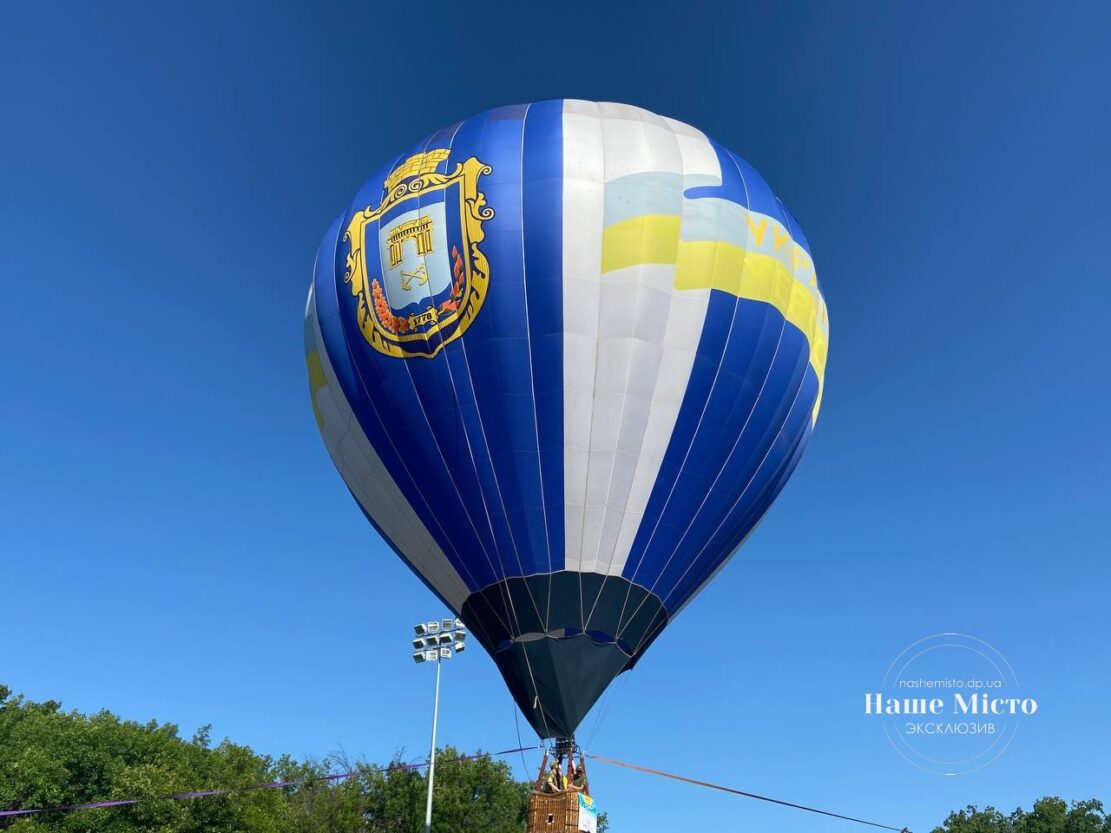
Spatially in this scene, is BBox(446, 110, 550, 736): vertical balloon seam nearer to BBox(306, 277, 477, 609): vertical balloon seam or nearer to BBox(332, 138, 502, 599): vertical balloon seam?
BBox(332, 138, 502, 599): vertical balloon seam

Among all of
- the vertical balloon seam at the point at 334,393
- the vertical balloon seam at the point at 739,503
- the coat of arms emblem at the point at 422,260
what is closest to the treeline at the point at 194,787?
the vertical balloon seam at the point at 334,393

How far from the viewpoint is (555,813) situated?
1452 cm

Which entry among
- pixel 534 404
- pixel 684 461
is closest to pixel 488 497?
pixel 534 404

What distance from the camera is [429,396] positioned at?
657 inches

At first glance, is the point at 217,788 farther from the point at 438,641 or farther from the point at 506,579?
the point at 506,579

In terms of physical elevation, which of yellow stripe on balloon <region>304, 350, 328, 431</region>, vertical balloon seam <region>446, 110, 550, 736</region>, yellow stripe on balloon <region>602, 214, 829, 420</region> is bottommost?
vertical balloon seam <region>446, 110, 550, 736</region>

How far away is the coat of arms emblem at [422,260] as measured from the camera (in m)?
16.5

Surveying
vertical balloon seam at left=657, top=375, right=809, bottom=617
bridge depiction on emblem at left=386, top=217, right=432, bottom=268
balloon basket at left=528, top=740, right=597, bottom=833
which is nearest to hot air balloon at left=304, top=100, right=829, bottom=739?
bridge depiction on emblem at left=386, top=217, right=432, bottom=268

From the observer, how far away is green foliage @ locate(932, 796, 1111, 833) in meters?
39.8

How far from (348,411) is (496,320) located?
4368 millimetres

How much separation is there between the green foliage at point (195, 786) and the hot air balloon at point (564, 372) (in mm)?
8542

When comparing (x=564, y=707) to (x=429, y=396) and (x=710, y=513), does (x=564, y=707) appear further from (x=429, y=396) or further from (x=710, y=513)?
(x=429, y=396)

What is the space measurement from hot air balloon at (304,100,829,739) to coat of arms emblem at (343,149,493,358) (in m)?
0.05

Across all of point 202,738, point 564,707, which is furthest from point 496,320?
point 202,738
